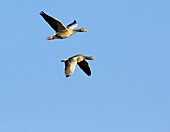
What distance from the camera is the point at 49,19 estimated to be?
41969 millimetres

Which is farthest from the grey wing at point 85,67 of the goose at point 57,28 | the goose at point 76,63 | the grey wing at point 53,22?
the grey wing at point 53,22

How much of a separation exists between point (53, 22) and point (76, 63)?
2945mm

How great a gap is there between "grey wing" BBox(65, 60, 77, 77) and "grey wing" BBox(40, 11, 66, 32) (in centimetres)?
207

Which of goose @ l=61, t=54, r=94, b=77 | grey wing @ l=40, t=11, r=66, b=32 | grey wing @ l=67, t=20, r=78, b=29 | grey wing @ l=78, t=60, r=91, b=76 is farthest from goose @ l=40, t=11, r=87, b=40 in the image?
grey wing @ l=67, t=20, r=78, b=29

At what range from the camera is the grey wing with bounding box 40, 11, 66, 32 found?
41.8 metres

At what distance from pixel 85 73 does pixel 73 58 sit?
4091 mm

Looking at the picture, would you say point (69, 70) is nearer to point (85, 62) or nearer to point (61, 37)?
point (61, 37)

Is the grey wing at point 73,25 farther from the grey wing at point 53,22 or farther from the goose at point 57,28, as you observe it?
the grey wing at point 53,22

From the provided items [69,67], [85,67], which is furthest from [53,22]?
[85,67]

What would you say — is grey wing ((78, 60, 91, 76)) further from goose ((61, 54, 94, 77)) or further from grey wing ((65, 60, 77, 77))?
grey wing ((65, 60, 77, 77))

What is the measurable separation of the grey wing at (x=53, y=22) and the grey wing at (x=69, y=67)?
2074 mm

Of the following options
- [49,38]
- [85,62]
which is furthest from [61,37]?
[85,62]

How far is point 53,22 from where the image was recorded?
42.0 m

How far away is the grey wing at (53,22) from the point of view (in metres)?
41.8
